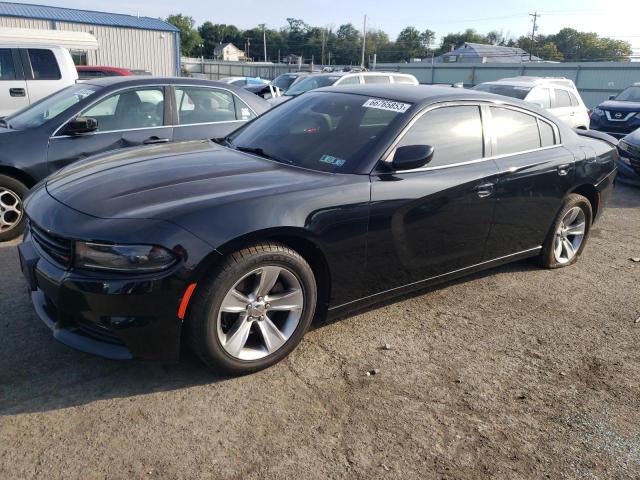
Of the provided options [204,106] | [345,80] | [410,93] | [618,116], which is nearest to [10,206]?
[204,106]

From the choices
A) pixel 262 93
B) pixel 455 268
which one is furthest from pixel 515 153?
pixel 262 93

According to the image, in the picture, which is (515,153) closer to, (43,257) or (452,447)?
(452,447)

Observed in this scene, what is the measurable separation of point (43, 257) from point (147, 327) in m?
0.75

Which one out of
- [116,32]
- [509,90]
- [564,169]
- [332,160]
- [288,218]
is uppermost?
[116,32]

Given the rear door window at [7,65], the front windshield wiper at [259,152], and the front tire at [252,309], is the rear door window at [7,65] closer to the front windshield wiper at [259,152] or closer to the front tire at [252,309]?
the front windshield wiper at [259,152]

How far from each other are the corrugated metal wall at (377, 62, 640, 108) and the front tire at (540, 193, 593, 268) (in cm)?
2598

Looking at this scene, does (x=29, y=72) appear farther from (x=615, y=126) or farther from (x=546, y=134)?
(x=615, y=126)

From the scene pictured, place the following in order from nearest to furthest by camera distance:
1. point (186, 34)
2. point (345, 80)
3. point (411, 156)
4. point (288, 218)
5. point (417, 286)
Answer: point (288, 218) → point (411, 156) → point (417, 286) → point (345, 80) → point (186, 34)

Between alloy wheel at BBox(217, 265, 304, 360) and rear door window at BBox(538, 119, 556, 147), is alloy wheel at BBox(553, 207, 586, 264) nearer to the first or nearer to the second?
rear door window at BBox(538, 119, 556, 147)

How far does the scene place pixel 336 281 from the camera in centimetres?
328

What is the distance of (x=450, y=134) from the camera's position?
3.88 metres

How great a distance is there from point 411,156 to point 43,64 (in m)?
7.33

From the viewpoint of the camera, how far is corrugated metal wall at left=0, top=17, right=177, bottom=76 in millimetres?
28641

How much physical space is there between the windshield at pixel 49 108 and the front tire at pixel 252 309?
11.5ft
